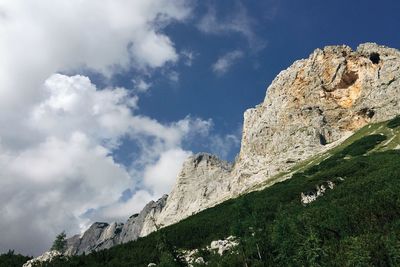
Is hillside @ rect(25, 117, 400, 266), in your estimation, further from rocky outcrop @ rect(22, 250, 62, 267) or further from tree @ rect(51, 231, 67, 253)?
tree @ rect(51, 231, 67, 253)

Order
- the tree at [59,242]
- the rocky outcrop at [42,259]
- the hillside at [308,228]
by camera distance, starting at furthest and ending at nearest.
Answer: the tree at [59,242] < the rocky outcrop at [42,259] < the hillside at [308,228]

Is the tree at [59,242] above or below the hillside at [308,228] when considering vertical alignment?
above

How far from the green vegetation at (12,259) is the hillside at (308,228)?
11751 mm

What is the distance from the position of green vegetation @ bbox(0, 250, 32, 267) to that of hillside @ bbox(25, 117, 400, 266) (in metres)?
11.8

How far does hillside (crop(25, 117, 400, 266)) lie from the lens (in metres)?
82.0

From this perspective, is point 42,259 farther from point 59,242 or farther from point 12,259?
point 59,242

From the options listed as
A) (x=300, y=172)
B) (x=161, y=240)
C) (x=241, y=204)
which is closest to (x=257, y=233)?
(x=241, y=204)

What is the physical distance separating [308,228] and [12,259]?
8098 centimetres

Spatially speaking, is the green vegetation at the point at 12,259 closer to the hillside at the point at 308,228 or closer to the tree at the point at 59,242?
the hillside at the point at 308,228

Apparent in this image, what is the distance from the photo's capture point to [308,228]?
281ft

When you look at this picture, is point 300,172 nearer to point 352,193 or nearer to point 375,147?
point 375,147

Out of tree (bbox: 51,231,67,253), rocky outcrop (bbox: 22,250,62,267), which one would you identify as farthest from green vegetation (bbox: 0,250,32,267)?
tree (bbox: 51,231,67,253)

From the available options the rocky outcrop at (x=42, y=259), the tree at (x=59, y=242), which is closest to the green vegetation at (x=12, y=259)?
the rocky outcrop at (x=42, y=259)

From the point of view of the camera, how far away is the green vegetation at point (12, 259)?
386ft
